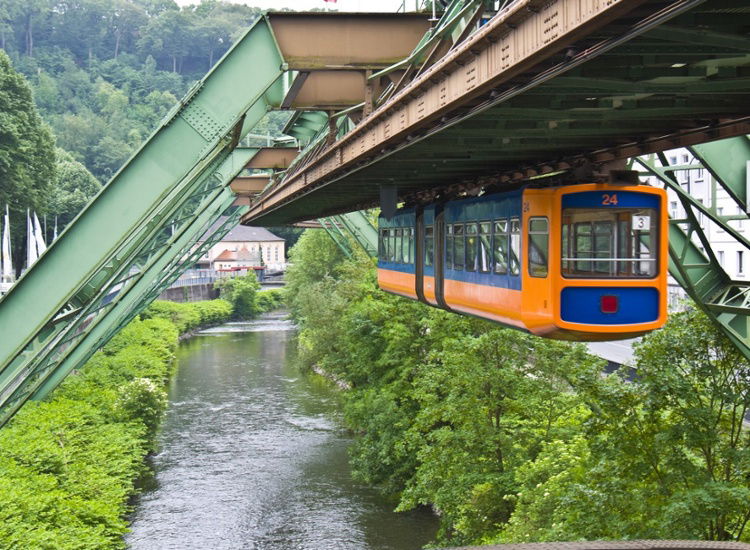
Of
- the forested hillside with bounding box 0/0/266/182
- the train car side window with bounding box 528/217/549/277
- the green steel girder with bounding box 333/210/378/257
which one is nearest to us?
the train car side window with bounding box 528/217/549/277

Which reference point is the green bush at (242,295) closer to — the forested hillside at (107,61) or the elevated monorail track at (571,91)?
the forested hillside at (107,61)

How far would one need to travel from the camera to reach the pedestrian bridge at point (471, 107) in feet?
18.1

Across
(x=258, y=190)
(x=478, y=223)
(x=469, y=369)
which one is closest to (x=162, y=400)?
→ (x=258, y=190)

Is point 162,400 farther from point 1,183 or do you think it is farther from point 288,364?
point 1,183

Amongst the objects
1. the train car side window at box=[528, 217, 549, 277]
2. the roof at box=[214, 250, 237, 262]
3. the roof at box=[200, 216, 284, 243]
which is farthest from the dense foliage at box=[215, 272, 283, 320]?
the train car side window at box=[528, 217, 549, 277]

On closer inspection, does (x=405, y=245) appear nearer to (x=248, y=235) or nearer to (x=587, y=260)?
(x=587, y=260)

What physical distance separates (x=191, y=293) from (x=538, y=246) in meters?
70.7

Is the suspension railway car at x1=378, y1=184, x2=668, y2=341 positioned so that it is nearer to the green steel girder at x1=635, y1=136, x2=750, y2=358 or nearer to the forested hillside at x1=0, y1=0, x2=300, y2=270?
the green steel girder at x1=635, y1=136, x2=750, y2=358

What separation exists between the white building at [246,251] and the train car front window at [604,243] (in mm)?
96881

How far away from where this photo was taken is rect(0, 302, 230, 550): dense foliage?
1595 cm

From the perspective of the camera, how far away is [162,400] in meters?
31.5

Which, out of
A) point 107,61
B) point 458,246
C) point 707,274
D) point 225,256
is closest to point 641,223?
point 707,274

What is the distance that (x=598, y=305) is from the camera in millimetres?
10250

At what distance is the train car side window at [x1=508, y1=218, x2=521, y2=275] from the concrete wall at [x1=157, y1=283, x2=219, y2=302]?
63947 mm
